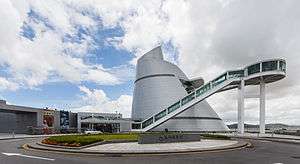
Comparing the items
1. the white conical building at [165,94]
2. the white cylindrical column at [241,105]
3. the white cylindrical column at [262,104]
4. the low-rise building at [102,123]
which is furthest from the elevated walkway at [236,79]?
the low-rise building at [102,123]

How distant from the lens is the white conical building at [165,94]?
9394 cm

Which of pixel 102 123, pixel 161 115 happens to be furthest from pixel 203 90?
pixel 102 123

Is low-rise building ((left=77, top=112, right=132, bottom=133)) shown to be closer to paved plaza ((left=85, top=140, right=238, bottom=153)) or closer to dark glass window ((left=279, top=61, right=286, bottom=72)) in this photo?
dark glass window ((left=279, top=61, right=286, bottom=72))

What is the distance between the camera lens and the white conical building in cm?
9394

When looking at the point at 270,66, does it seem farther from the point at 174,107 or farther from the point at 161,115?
the point at 161,115

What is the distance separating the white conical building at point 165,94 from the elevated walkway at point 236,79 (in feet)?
49.2

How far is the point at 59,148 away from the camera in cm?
2766

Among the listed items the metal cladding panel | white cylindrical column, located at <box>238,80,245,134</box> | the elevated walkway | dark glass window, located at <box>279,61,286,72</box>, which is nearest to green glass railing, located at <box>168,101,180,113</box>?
the elevated walkway

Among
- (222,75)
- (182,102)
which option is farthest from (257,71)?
(182,102)

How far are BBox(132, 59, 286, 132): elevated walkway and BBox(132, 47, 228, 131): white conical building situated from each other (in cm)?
1499

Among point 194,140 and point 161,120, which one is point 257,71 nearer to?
point 161,120

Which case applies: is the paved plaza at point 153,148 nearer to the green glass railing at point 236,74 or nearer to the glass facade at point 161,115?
the green glass railing at point 236,74

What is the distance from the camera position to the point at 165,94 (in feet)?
331

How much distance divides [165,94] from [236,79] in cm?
3095
